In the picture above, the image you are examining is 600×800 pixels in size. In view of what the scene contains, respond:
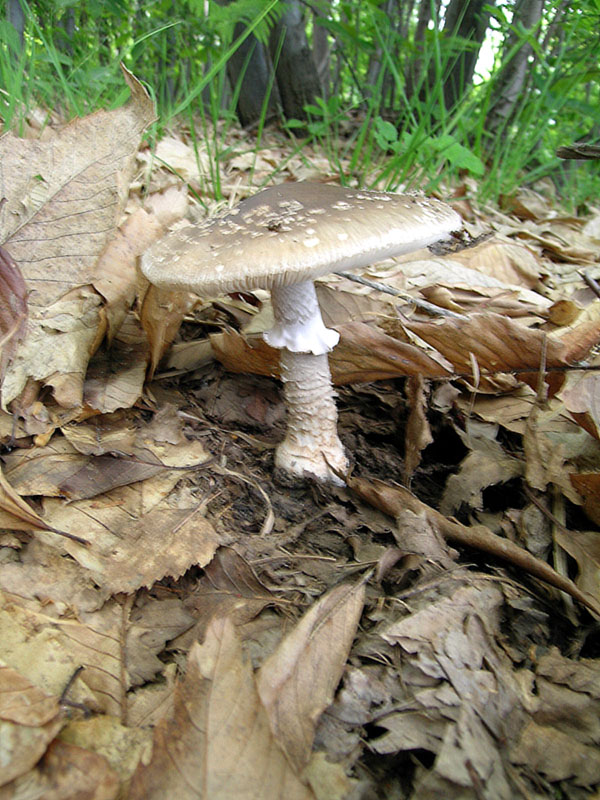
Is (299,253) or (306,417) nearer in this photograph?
(299,253)

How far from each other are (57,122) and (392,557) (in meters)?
3.68

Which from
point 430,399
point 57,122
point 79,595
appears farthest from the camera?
point 57,122

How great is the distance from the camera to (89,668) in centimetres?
122

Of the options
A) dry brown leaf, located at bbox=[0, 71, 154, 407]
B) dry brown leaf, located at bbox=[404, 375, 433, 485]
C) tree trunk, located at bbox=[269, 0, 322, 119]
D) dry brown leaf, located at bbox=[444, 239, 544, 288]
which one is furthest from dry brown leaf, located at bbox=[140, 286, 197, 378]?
tree trunk, located at bbox=[269, 0, 322, 119]

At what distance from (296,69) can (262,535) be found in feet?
19.8

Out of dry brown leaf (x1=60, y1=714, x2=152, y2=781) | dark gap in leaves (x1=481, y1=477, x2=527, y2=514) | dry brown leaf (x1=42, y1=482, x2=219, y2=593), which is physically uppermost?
dry brown leaf (x1=60, y1=714, x2=152, y2=781)

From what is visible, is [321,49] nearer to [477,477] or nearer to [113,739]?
[477,477]

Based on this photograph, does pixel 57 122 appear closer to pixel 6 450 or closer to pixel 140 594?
pixel 6 450

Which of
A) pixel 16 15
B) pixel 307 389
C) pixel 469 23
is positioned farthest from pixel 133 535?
pixel 469 23

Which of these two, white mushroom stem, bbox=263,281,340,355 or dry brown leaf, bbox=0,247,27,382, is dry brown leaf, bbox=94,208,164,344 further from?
white mushroom stem, bbox=263,281,340,355

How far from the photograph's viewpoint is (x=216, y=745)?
104 cm

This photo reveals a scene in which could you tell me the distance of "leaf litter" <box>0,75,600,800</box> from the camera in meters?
1.07

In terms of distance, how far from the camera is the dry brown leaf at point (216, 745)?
98 cm

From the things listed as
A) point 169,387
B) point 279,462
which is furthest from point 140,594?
point 169,387
